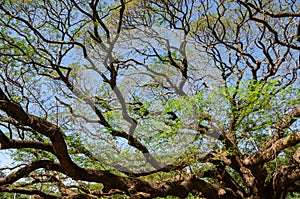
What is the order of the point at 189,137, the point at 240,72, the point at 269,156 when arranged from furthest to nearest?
1. the point at 240,72
2. the point at 269,156
3. the point at 189,137

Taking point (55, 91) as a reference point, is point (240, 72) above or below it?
above

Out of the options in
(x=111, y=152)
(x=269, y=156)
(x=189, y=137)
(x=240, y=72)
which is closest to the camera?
(x=189, y=137)

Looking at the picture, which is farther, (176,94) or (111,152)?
(176,94)

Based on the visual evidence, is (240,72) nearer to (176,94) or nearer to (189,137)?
(176,94)

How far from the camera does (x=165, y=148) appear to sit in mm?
4672

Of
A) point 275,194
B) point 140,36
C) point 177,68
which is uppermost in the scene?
point 140,36

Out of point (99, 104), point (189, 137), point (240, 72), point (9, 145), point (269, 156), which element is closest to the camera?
point (9, 145)

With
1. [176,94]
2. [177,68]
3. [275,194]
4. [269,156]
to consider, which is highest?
[177,68]

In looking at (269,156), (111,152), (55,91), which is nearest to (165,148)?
(111,152)

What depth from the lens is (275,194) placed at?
18.2ft

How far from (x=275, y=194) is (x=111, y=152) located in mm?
3332

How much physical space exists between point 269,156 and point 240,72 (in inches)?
106

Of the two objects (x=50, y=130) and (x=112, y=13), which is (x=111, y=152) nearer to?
(x=50, y=130)

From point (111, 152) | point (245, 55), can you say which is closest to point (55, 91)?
point (111, 152)
